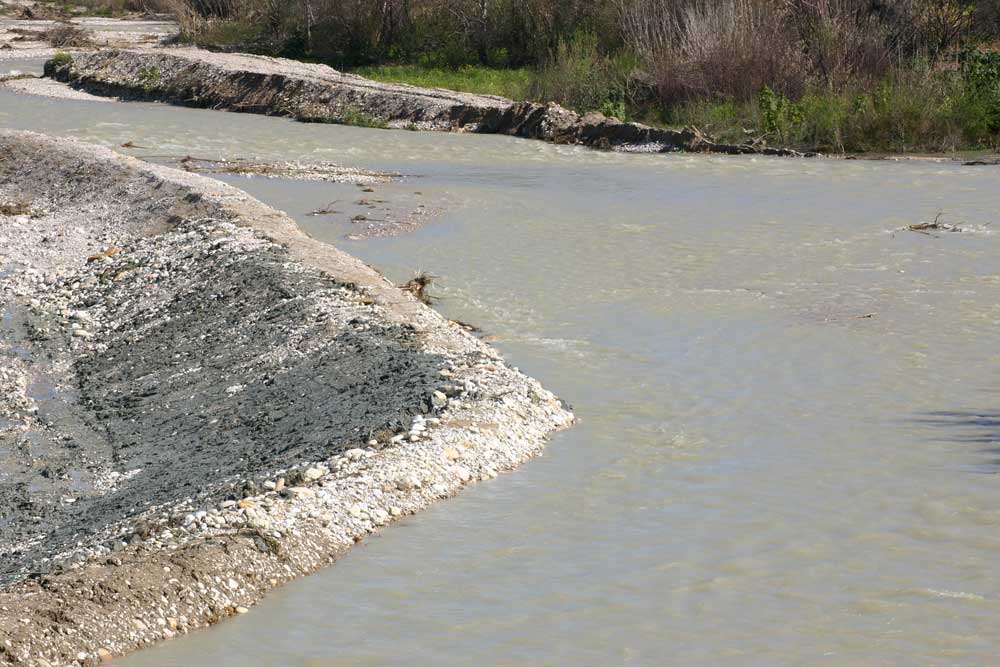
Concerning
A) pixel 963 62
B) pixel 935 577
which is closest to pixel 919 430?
pixel 935 577

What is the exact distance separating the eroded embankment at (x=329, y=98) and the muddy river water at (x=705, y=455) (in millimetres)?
4504

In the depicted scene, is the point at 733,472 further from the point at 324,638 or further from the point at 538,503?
the point at 324,638

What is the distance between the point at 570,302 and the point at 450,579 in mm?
4891

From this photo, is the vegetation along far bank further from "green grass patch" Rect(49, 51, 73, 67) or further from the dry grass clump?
the dry grass clump

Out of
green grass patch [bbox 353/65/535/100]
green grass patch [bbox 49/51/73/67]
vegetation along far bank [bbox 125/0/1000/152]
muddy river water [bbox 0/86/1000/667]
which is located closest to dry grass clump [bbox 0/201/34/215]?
muddy river water [bbox 0/86/1000/667]

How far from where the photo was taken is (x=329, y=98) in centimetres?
2200

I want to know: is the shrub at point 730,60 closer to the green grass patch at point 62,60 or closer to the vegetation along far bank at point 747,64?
the vegetation along far bank at point 747,64

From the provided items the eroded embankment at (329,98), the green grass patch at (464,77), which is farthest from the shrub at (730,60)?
the green grass patch at (464,77)

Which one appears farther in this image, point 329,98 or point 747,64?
point 329,98

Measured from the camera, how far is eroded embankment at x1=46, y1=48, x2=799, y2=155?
1848 cm

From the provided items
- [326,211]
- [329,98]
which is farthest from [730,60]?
[326,211]

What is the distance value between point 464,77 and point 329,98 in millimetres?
4191

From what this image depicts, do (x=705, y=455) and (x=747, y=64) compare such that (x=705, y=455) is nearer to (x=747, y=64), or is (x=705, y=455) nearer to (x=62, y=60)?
(x=747, y=64)

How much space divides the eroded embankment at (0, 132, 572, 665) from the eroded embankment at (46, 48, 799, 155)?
26.7 ft
